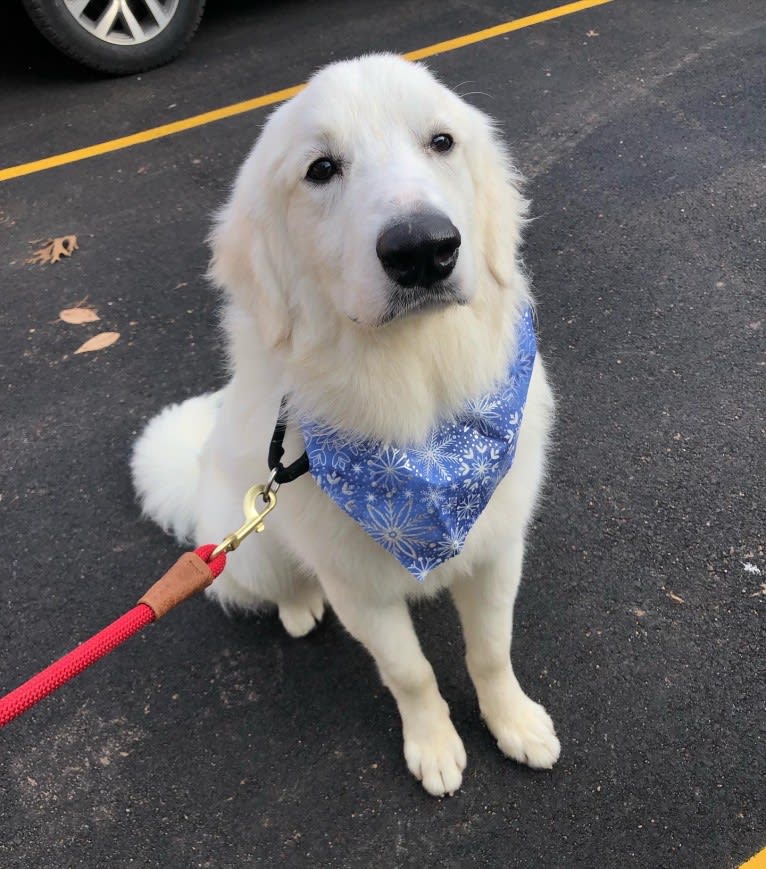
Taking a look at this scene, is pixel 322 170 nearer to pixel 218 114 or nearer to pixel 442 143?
pixel 442 143

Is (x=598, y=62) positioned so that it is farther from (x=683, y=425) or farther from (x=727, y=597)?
(x=727, y=597)

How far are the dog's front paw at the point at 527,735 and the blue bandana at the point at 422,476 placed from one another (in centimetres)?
61

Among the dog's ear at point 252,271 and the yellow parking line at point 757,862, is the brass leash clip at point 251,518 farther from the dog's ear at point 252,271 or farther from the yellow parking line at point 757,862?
the yellow parking line at point 757,862

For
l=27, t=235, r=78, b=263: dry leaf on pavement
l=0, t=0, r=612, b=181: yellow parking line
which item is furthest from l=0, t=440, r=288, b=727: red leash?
l=0, t=0, r=612, b=181: yellow parking line

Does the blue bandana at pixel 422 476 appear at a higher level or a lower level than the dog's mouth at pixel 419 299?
lower

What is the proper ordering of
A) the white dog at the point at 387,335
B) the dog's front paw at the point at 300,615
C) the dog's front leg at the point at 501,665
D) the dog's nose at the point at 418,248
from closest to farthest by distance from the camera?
the dog's nose at the point at 418,248, the white dog at the point at 387,335, the dog's front leg at the point at 501,665, the dog's front paw at the point at 300,615

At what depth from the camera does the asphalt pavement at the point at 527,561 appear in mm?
2023

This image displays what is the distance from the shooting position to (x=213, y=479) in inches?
85.7

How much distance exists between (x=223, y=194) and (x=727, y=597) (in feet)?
10.7

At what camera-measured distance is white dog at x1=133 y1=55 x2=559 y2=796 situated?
1.48 m

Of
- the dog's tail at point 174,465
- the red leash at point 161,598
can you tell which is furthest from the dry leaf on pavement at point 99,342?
the red leash at point 161,598

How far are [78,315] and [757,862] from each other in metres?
3.33

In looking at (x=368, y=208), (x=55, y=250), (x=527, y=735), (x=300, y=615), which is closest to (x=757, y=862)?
(x=527, y=735)

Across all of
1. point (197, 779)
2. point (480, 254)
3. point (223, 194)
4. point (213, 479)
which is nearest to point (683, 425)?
point (480, 254)
